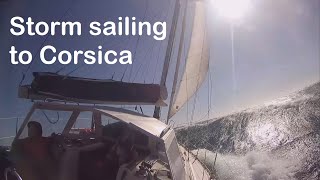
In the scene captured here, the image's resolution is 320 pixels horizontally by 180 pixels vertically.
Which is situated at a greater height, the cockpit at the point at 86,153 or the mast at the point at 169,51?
the mast at the point at 169,51

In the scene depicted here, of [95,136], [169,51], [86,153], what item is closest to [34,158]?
[86,153]

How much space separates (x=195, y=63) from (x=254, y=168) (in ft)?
13.0

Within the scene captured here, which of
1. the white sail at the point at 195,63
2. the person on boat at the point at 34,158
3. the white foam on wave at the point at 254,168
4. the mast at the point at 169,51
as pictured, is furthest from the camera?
the white foam on wave at the point at 254,168

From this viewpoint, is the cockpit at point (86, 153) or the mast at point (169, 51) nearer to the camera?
the cockpit at point (86, 153)

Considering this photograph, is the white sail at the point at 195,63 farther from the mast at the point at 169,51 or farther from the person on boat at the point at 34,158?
the person on boat at the point at 34,158

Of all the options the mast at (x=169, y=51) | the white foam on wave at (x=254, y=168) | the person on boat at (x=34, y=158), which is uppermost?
the mast at (x=169, y=51)

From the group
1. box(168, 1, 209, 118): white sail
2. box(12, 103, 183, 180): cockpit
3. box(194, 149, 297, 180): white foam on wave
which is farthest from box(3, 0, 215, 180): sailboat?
box(194, 149, 297, 180): white foam on wave

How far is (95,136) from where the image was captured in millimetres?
5105

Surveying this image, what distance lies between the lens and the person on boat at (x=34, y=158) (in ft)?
14.7

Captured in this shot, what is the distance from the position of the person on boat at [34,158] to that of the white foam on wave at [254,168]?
6.20 metres

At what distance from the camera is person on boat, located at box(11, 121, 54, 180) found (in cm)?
448

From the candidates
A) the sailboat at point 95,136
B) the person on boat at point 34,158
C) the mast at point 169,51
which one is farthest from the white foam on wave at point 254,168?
the person on boat at point 34,158

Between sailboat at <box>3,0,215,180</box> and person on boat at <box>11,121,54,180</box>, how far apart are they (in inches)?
0.4

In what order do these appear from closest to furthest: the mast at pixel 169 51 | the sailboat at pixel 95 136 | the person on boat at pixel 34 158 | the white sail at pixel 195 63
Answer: the sailboat at pixel 95 136
the person on boat at pixel 34 158
the mast at pixel 169 51
the white sail at pixel 195 63
